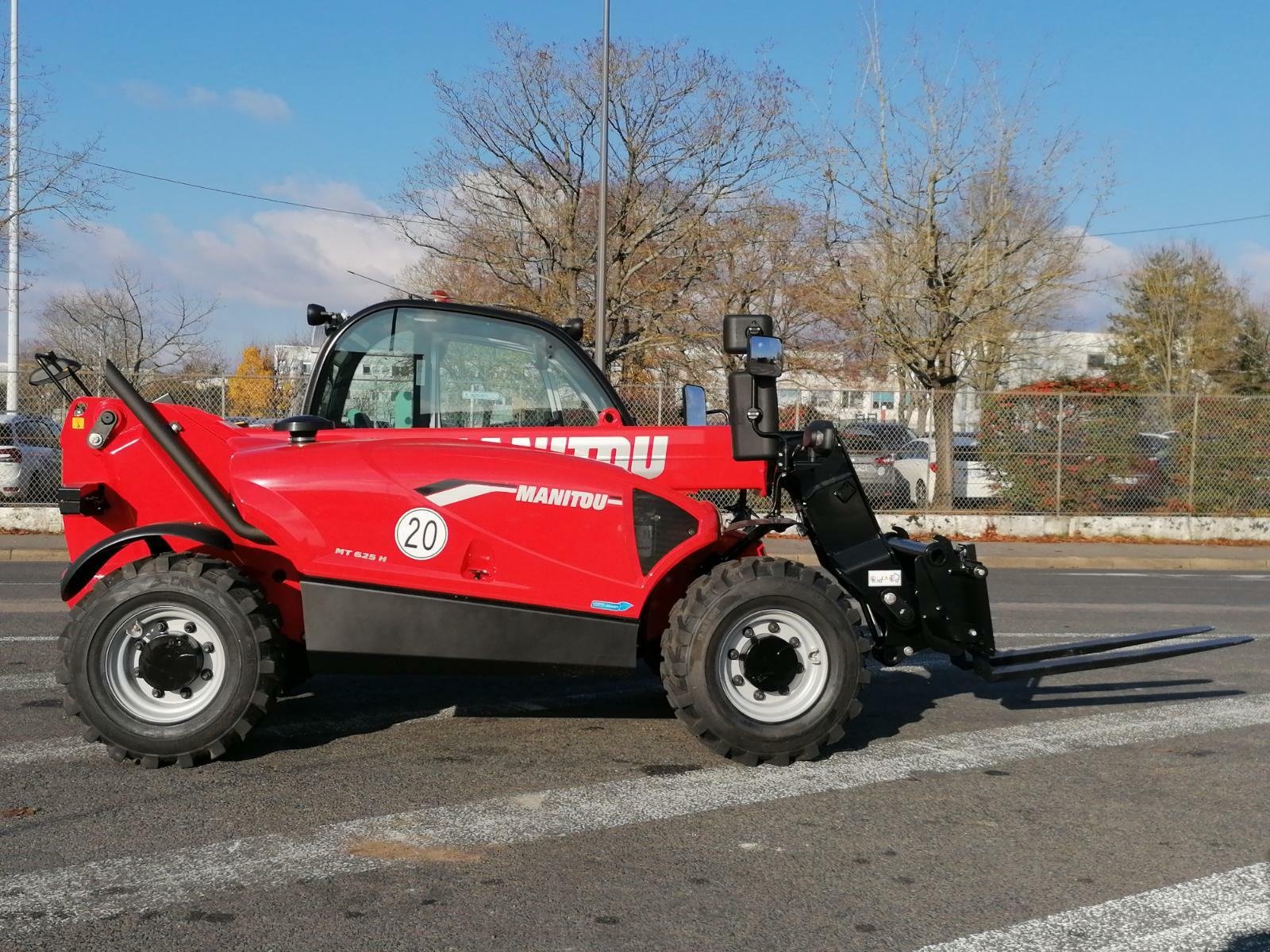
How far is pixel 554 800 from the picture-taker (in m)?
4.86

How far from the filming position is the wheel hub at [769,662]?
5418 mm

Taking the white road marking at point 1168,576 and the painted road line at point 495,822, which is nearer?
the painted road line at point 495,822

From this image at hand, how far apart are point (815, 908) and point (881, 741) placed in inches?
85.7

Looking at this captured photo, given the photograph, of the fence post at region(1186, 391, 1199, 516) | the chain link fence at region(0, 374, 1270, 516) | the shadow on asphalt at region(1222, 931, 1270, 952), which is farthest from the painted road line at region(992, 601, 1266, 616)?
the fence post at region(1186, 391, 1199, 516)

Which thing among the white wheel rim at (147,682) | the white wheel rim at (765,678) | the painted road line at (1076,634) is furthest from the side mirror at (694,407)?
the painted road line at (1076,634)

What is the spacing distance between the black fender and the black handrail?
10 cm

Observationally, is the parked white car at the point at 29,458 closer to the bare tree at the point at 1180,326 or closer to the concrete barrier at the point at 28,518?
the concrete barrier at the point at 28,518

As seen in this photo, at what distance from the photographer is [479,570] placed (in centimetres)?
527

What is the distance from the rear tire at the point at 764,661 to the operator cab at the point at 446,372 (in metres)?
1.42

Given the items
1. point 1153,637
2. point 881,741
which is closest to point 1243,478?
point 1153,637

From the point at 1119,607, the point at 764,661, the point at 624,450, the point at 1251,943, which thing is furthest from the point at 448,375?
the point at 1119,607

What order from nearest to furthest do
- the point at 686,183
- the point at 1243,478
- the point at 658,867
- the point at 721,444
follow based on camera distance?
the point at 658,867 < the point at 721,444 < the point at 1243,478 < the point at 686,183

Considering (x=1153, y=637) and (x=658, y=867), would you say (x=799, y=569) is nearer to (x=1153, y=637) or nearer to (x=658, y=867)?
(x=658, y=867)

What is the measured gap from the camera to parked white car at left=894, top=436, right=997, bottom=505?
63.3 ft
